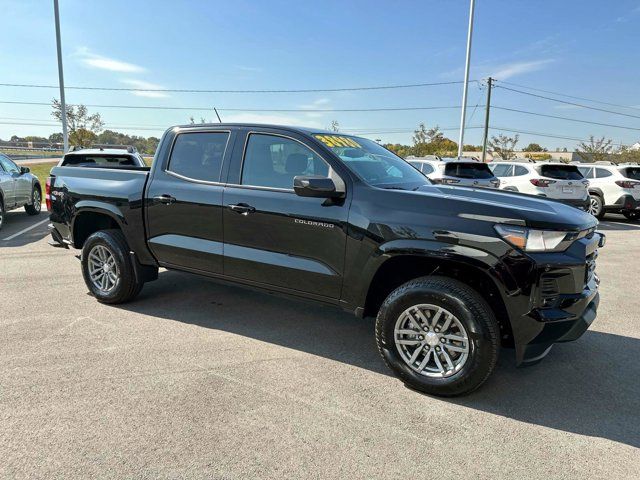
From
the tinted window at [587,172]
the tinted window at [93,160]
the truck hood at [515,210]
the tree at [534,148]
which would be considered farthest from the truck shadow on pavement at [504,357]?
the tree at [534,148]

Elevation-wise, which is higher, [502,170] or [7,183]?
[502,170]

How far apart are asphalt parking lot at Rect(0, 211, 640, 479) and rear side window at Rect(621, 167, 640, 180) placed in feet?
33.3

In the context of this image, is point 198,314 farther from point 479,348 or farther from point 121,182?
point 479,348

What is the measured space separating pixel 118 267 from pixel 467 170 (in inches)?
379

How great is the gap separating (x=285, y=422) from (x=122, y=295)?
2.83 m

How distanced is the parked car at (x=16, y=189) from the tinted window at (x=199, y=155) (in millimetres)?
7418

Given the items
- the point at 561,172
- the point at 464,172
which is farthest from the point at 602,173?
the point at 464,172

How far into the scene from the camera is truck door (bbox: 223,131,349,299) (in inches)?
140

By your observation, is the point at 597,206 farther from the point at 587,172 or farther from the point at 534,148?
the point at 534,148

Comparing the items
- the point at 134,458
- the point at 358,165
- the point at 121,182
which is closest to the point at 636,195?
the point at 358,165

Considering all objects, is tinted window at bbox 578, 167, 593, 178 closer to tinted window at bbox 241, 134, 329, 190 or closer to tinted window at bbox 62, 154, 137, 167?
tinted window at bbox 62, 154, 137, 167

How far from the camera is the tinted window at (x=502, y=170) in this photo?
13.5m

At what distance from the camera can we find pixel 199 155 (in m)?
4.41

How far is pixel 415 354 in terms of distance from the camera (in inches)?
130
